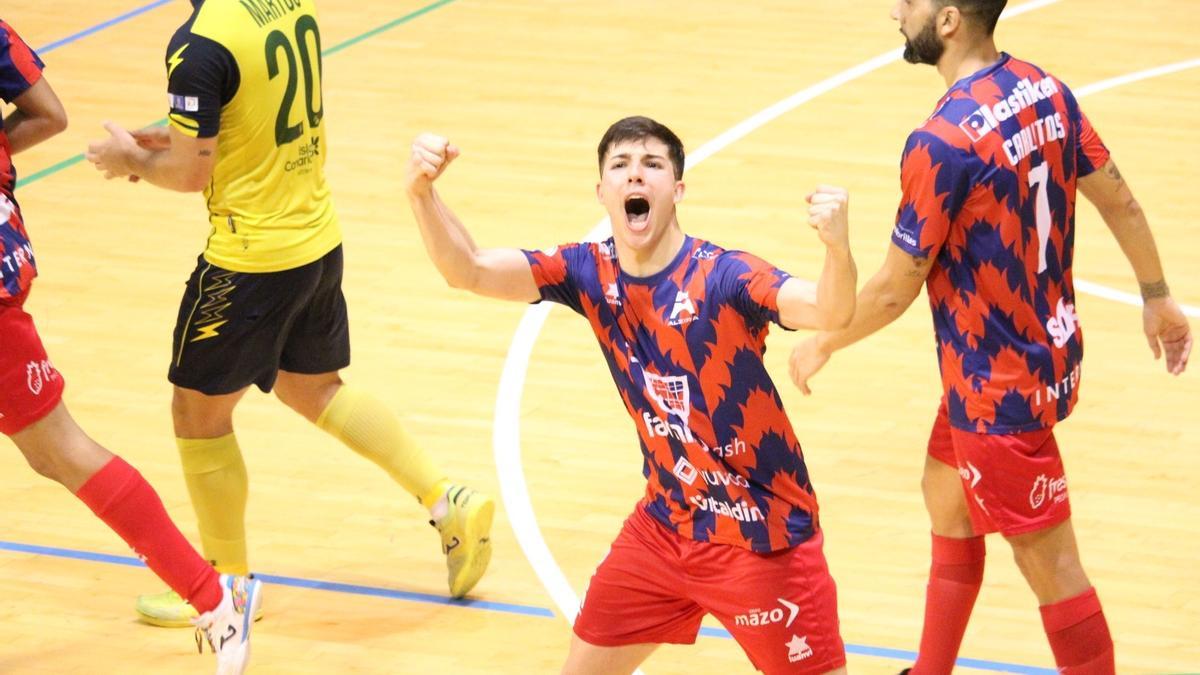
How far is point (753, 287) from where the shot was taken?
13.3 ft

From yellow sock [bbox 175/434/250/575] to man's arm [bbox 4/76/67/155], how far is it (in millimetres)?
1005

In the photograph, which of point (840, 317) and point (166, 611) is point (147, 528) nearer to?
point (166, 611)

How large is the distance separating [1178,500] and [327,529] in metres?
3.00

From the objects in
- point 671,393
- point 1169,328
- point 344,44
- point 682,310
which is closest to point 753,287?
point 682,310

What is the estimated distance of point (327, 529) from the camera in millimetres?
6363

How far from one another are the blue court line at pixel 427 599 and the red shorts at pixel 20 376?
1225 mm

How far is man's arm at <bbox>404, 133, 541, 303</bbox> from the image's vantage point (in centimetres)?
414

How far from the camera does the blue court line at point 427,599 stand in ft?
17.8

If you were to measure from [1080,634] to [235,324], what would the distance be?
101 inches

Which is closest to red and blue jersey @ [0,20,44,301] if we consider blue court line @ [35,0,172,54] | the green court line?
the green court line

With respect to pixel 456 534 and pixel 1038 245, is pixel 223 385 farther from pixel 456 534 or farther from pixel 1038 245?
pixel 1038 245

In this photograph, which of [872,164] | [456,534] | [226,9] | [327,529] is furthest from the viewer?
[872,164]

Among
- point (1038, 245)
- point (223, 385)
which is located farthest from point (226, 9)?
point (1038, 245)

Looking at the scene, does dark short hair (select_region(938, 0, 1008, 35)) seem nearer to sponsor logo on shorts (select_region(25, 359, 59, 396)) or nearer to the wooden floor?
the wooden floor
